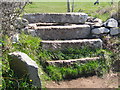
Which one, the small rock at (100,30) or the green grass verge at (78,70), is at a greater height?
the small rock at (100,30)

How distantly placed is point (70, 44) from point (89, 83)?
1.64 metres

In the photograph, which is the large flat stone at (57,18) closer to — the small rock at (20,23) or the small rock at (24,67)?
the small rock at (20,23)

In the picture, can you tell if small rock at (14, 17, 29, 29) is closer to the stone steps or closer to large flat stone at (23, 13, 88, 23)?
large flat stone at (23, 13, 88, 23)

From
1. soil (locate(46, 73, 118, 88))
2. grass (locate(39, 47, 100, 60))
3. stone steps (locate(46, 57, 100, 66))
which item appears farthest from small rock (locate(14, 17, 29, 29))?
soil (locate(46, 73, 118, 88))

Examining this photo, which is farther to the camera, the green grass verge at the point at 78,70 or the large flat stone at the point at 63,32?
the large flat stone at the point at 63,32

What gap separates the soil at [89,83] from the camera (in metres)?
6.33

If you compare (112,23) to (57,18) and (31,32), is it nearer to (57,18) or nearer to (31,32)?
(57,18)

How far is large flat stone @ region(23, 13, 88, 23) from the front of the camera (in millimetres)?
9070

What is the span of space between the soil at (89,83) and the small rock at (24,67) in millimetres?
926

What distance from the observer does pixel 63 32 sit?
27.3 ft

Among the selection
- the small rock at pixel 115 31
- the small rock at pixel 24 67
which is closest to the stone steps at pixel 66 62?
the small rock at pixel 24 67

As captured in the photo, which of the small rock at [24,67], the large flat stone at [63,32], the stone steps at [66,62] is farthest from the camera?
the large flat stone at [63,32]

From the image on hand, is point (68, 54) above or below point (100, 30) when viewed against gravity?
below

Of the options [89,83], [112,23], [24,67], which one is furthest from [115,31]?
[24,67]
